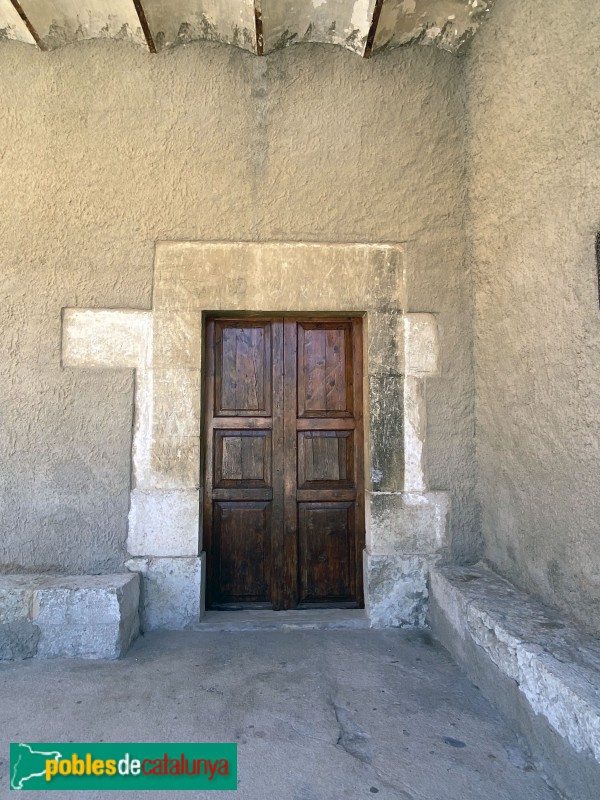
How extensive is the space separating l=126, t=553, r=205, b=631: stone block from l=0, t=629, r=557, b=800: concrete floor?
97 mm

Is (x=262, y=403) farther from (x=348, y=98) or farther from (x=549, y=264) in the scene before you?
(x=348, y=98)

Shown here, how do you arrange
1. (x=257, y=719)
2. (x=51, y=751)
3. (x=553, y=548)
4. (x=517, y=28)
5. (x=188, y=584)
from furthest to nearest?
(x=188, y=584) → (x=517, y=28) → (x=553, y=548) → (x=257, y=719) → (x=51, y=751)

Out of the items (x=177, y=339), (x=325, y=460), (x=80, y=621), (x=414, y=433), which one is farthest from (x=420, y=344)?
(x=80, y=621)

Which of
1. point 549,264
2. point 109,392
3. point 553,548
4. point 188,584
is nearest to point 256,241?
point 109,392

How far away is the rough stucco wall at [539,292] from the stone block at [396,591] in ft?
1.55

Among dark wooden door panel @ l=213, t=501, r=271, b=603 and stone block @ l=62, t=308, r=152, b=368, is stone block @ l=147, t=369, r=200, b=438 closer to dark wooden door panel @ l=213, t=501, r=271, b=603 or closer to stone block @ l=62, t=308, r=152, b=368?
stone block @ l=62, t=308, r=152, b=368

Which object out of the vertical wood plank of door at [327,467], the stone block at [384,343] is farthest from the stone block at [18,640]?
the stone block at [384,343]

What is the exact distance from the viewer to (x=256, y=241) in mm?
3309

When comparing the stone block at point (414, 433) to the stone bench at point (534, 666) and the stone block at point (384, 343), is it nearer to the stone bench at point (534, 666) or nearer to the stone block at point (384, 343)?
the stone block at point (384, 343)

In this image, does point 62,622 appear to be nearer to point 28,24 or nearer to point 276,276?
point 276,276

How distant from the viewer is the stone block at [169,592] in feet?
10.2

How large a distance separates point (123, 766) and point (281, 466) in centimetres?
180

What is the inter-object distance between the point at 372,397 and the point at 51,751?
7.59 feet

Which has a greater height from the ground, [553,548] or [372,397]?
[372,397]
